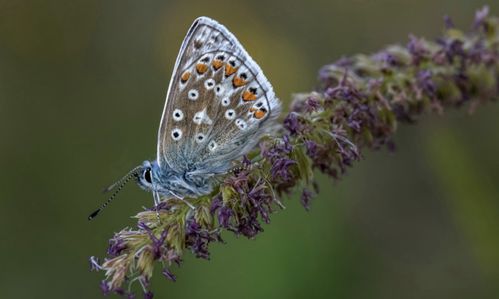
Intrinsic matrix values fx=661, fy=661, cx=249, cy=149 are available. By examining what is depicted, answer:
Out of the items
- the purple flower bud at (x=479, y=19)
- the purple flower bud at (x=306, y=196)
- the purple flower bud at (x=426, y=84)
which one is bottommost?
the purple flower bud at (x=306, y=196)

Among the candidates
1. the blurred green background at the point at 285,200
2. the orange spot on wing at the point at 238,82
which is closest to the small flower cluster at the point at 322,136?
the orange spot on wing at the point at 238,82

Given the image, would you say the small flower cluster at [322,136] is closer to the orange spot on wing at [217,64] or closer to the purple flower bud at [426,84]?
the purple flower bud at [426,84]

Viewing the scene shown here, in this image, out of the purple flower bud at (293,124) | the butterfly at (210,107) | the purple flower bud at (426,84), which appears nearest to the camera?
the purple flower bud at (293,124)

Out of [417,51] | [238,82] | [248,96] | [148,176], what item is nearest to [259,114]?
[248,96]

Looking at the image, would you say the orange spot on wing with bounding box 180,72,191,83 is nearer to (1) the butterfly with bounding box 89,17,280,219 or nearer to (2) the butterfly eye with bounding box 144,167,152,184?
(1) the butterfly with bounding box 89,17,280,219

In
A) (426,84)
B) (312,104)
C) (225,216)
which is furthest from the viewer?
(426,84)

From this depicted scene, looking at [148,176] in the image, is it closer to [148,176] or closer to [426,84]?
[148,176]

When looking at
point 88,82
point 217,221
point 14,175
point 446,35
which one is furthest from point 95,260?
point 88,82

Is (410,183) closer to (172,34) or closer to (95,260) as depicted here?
(172,34)
